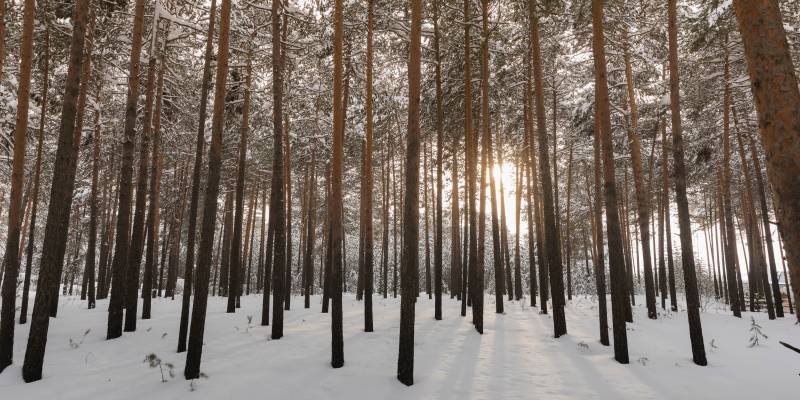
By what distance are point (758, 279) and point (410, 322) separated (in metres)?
31.7

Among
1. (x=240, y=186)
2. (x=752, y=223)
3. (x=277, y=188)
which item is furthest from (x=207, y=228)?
(x=752, y=223)

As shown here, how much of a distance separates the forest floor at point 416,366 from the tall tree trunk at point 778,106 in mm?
4178

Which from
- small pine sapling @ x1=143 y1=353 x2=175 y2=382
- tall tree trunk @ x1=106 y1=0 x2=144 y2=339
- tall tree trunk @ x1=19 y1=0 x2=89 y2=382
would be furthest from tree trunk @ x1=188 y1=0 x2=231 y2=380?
tall tree trunk @ x1=106 y1=0 x2=144 y2=339

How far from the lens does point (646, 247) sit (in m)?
13.2

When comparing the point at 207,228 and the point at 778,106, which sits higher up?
the point at 778,106

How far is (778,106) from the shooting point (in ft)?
9.15

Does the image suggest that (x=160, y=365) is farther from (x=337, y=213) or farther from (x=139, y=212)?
(x=139, y=212)

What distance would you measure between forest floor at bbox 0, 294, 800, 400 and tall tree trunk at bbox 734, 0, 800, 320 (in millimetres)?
4178

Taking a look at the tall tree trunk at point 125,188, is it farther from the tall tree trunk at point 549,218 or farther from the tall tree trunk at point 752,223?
the tall tree trunk at point 752,223

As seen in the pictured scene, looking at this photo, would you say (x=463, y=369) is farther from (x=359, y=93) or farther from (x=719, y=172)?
(x=719, y=172)

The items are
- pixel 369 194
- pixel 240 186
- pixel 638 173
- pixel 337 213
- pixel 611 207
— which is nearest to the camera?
pixel 337 213

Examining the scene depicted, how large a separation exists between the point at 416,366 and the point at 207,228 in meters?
4.41

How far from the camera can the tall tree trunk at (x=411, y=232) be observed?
6.41m

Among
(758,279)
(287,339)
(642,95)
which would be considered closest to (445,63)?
(642,95)
